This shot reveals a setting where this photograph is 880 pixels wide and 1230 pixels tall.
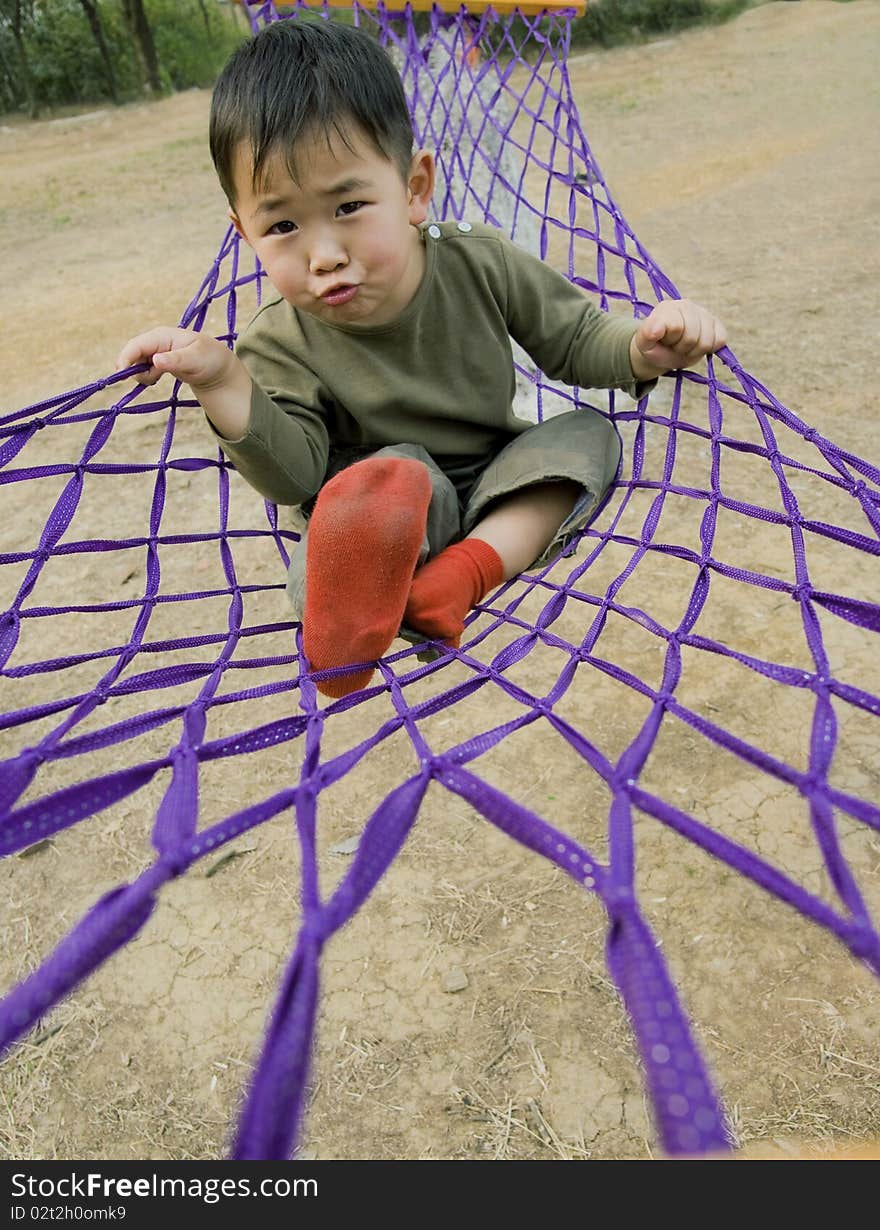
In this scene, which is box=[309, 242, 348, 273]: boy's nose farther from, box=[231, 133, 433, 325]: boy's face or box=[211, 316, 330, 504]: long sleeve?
box=[211, 316, 330, 504]: long sleeve

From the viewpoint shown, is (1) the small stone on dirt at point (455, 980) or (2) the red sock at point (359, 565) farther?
(1) the small stone on dirt at point (455, 980)

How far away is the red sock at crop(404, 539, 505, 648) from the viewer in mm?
963

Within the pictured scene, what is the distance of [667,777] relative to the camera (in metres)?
1.44

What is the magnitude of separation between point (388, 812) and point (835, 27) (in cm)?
930

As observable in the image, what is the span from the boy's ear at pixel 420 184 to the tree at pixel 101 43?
960cm

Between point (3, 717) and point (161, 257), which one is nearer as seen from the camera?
point (3, 717)

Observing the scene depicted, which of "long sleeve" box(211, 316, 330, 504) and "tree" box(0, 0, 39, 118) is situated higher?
"tree" box(0, 0, 39, 118)

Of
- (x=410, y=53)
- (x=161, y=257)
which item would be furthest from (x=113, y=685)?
(x=161, y=257)

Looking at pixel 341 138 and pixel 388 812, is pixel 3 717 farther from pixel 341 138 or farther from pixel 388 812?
pixel 341 138

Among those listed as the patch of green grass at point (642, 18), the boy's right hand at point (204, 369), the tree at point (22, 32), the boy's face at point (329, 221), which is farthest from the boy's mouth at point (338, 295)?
the tree at point (22, 32)

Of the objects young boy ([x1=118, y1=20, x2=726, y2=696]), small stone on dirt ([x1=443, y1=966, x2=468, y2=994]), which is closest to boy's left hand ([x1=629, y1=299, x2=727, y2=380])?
young boy ([x1=118, y1=20, x2=726, y2=696])

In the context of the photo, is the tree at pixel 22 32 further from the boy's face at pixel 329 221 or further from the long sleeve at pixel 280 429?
the boy's face at pixel 329 221

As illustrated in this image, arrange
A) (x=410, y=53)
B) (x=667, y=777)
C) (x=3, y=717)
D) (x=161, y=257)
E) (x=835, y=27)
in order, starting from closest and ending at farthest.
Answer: (x=3, y=717) < (x=667, y=777) < (x=410, y=53) < (x=161, y=257) < (x=835, y=27)

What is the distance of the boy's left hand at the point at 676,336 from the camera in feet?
3.47
